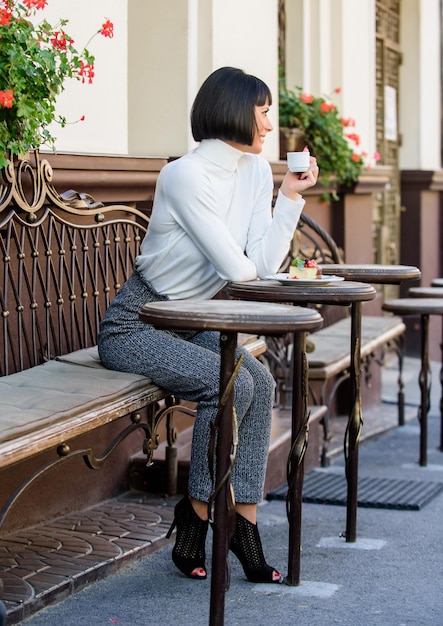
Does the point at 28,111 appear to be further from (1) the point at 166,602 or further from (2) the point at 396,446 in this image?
(2) the point at 396,446

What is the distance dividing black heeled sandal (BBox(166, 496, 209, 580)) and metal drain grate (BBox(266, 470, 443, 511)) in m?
1.29

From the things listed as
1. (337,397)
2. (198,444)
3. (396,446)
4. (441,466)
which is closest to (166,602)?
(198,444)

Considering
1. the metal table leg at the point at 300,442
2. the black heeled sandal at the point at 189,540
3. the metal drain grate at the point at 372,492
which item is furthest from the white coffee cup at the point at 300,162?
the metal drain grate at the point at 372,492

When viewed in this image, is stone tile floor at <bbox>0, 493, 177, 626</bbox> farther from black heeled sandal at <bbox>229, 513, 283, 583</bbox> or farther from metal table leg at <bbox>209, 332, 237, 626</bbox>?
metal table leg at <bbox>209, 332, 237, 626</bbox>

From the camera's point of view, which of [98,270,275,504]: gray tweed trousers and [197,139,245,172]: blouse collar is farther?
[197,139,245,172]: blouse collar

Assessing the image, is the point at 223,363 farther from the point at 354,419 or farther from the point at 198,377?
the point at 354,419

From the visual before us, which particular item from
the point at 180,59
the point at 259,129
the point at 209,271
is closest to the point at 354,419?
the point at 209,271

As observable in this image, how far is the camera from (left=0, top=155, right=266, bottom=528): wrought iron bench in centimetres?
350

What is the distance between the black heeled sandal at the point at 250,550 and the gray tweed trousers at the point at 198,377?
0.30 ft

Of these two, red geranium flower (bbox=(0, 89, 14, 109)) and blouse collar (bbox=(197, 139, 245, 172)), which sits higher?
red geranium flower (bbox=(0, 89, 14, 109))

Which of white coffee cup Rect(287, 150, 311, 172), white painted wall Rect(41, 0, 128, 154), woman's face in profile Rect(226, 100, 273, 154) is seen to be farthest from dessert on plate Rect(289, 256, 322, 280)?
white painted wall Rect(41, 0, 128, 154)

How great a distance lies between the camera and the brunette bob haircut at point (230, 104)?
157 inches

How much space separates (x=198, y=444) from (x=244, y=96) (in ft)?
3.71

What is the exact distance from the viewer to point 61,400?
3605mm
